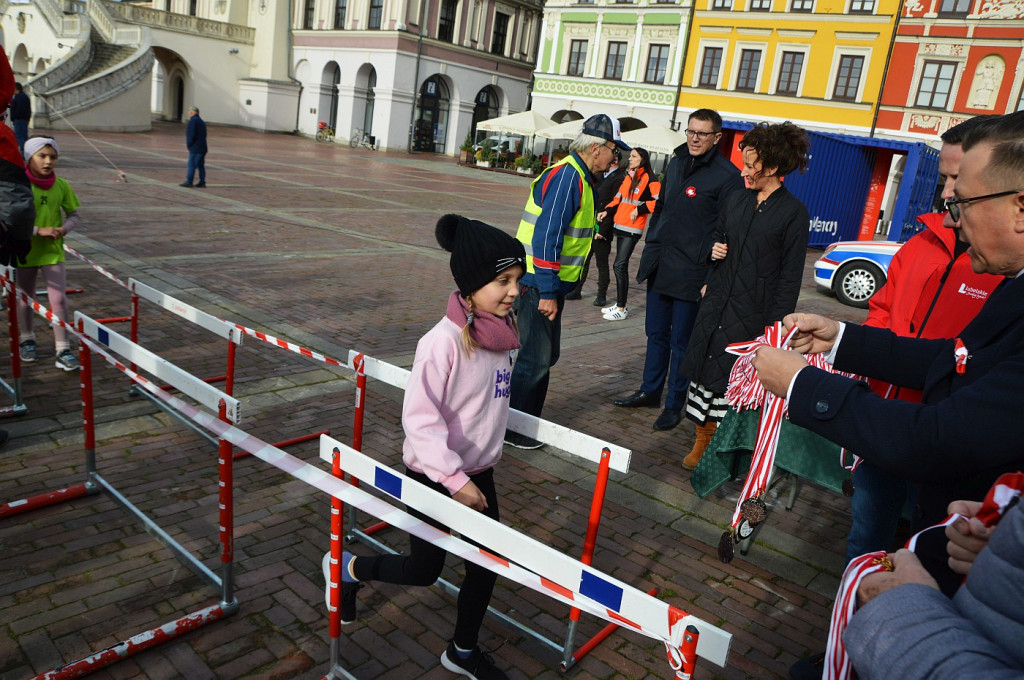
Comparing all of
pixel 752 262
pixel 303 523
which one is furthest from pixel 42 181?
pixel 752 262

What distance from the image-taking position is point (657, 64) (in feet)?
121

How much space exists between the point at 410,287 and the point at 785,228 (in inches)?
236

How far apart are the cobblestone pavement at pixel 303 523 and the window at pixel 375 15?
35.2m

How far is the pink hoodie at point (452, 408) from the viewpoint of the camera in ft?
8.30

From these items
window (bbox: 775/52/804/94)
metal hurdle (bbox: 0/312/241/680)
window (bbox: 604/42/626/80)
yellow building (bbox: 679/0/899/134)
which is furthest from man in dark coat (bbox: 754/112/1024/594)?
window (bbox: 604/42/626/80)

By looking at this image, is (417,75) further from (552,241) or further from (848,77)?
(552,241)

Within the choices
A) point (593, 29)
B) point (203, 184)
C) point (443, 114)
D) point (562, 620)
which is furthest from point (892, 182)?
point (562, 620)

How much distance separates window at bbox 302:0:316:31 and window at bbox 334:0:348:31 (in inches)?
75.7

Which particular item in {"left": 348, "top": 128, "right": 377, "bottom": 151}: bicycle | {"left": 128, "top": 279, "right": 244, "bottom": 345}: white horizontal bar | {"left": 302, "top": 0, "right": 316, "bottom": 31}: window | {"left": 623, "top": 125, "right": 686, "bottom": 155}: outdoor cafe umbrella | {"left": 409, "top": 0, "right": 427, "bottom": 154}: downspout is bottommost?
{"left": 128, "top": 279, "right": 244, "bottom": 345}: white horizontal bar

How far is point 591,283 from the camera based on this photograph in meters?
11.9

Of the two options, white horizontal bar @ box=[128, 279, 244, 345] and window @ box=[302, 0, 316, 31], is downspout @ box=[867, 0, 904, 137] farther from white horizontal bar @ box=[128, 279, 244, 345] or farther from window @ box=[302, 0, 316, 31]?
white horizontal bar @ box=[128, 279, 244, 345]

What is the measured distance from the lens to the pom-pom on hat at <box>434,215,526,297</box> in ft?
8.91

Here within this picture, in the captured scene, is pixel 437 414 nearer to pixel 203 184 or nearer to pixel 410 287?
pixel 410 287

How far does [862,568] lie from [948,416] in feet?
1.30
